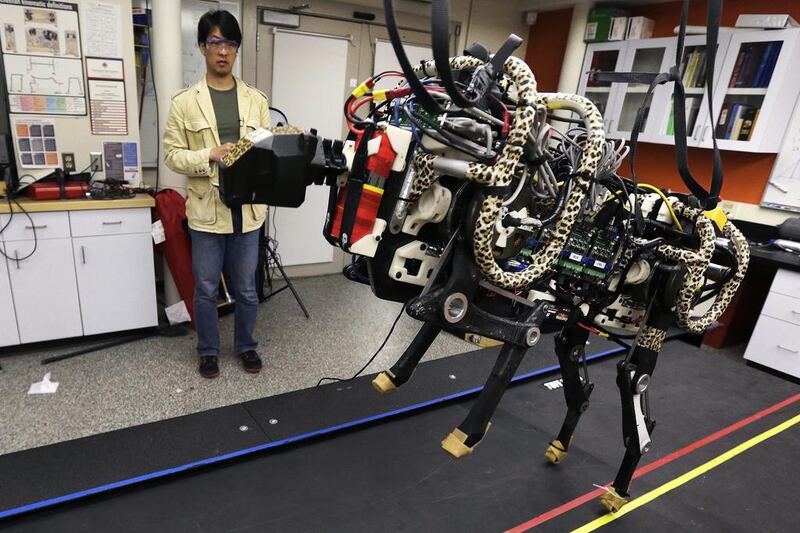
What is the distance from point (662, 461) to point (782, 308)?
186cm

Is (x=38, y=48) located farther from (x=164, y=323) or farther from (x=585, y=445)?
(x=585, y=445)

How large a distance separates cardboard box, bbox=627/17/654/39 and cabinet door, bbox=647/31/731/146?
0.97 ft

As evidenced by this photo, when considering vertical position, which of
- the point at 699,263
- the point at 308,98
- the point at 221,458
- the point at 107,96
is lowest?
the point at 221,458

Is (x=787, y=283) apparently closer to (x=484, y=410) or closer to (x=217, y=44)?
(x=484, y=410)

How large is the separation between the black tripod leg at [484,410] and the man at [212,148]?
161 cm

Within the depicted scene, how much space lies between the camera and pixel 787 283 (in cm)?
339

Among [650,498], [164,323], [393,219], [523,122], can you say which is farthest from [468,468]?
[164,323]

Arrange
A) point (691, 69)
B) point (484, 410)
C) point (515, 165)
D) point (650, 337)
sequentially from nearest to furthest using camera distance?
point (515, 165)
point (484, 410)
point (650, 337)
point (691, 69)

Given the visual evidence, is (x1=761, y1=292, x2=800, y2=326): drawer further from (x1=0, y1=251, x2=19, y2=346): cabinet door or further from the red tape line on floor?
(x1=0, y1=251, x2=19, y2=346): cabinet door

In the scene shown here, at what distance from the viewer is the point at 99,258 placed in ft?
9.38

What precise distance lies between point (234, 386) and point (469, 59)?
2186 millimetres

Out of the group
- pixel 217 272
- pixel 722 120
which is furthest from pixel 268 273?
pixel 722 120

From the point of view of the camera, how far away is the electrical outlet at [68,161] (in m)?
2.93

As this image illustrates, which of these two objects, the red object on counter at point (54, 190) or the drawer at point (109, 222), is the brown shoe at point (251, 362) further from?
the red object on counter at point (54, 190)
